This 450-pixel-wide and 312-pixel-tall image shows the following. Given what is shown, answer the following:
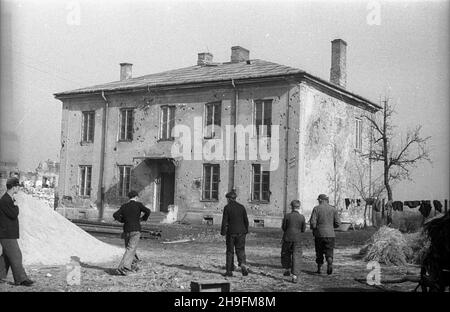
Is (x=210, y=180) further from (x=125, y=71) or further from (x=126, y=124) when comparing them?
(x=125, y=71)

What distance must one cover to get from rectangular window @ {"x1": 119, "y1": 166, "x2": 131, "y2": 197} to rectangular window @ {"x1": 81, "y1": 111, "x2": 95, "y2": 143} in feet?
9.67

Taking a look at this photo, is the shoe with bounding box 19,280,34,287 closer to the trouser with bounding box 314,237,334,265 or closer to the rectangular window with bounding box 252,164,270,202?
the trouser with bounding box 314,237,334,265

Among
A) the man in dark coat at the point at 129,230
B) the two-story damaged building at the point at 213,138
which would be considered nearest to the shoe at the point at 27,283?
the man in dark coat at the point at 129,230

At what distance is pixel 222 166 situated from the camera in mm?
25047

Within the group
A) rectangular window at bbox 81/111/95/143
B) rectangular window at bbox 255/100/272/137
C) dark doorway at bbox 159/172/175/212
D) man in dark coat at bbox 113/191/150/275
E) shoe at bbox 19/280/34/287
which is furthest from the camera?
rectangular window at bbox 81/111/95/143

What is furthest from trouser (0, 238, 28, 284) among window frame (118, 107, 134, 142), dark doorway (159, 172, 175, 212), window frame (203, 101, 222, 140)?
window frame (118, 107, 134, 142)

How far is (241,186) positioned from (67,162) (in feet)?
37.5

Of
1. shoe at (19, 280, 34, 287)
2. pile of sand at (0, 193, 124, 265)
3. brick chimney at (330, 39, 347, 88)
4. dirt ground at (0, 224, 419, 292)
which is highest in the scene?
brick chimney at (330, 39, 347, 88)

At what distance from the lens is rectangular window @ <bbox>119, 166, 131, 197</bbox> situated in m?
27.9

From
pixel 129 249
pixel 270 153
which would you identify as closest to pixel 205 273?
pixel 129 249

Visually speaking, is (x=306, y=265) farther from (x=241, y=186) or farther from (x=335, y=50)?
(x=335, y=50)

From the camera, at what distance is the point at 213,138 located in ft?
83.7

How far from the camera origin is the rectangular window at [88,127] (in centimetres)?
2959
